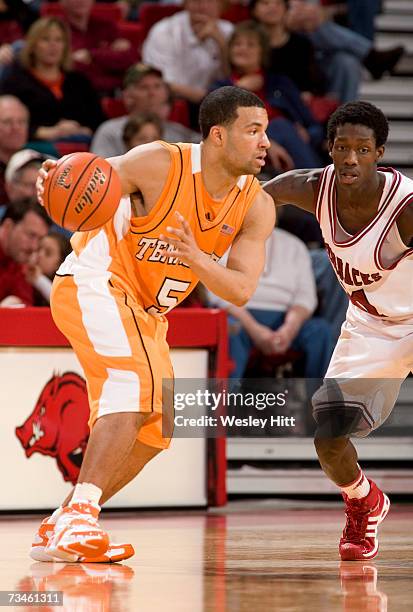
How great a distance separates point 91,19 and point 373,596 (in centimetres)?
746

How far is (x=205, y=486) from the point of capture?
6289mm

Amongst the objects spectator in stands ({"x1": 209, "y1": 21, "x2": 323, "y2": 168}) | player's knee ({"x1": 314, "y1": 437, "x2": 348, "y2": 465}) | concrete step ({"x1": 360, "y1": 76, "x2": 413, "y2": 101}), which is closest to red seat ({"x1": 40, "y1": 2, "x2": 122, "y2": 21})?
spectator in stands ({"x1": 209, "y1": 21, "x2": 323, "y2": 168})

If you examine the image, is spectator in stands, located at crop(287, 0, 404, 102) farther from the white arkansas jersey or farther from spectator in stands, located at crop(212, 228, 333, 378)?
the white arkansas jersey

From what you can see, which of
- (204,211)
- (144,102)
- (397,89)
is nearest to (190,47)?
(144,102)

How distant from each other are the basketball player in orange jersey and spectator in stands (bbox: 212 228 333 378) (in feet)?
8.73

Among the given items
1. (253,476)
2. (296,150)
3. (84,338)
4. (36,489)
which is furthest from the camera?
(296,150)

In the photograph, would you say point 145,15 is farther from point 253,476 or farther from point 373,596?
point 373,596

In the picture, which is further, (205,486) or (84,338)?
(205,486)

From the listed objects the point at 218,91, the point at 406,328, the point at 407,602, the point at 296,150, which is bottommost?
the point at 407,602

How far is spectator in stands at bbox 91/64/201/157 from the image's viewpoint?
Result: 824 centimetres

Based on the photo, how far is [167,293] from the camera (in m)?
4.24

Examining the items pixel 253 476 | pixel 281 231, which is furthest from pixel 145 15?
pixel 253 476

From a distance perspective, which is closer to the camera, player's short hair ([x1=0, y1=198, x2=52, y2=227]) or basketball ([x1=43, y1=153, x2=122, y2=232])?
basketball ([x1=43, y1=153, x2=122, y2=232])

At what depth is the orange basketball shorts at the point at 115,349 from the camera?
13.1 feet
